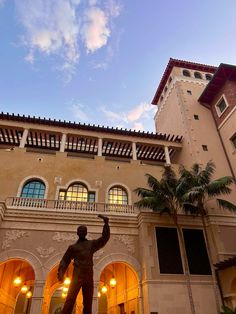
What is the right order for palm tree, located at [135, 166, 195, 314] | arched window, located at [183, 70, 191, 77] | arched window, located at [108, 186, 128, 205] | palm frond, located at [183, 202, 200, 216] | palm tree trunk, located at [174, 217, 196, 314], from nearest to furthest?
palm tree trunk, located at [174, 217, 196, 314] < palm tree, located at [135, 166, 195, 314] < palm frond, located at [183, 202, 200, 216] < arched window, located at [108, 186, 128, 205] < arched window, located at [183, 70, 191, 77]

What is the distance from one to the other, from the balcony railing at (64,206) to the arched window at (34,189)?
2.16 metres

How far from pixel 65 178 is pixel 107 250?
273 inches

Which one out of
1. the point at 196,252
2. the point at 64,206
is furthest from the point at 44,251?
the point at 196,252

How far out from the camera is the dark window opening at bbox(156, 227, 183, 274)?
15.3 m

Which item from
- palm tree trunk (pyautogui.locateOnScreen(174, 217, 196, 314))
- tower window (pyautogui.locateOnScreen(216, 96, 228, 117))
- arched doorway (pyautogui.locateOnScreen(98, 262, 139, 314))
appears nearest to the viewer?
palm tree trunk (pyautogui.locateOnScreen(174, 217, 196, 314))

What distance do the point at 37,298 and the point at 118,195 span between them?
944 centimetres

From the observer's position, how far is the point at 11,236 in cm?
1494

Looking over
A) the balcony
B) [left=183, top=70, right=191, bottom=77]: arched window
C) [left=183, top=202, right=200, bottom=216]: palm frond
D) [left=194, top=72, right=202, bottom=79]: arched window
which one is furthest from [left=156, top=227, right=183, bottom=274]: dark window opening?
[left=194, top=72, right=202, bottom=79]: arched window

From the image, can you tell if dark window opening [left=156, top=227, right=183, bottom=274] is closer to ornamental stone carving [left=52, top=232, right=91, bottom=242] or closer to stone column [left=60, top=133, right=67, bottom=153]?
ornamental stone carving [left=52, top=232, right=91, bottom=242]

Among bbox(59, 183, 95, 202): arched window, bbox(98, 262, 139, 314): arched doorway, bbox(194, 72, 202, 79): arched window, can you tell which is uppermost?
bbox(194, 72, 202, 79): arched window

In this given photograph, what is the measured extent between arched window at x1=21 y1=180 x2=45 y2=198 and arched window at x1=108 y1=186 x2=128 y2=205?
5.32 m

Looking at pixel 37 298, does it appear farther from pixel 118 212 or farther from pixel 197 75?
pixel 197 75

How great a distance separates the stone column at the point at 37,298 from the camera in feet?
43.0

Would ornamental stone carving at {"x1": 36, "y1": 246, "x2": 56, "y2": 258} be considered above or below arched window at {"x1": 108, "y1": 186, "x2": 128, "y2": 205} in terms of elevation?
below
